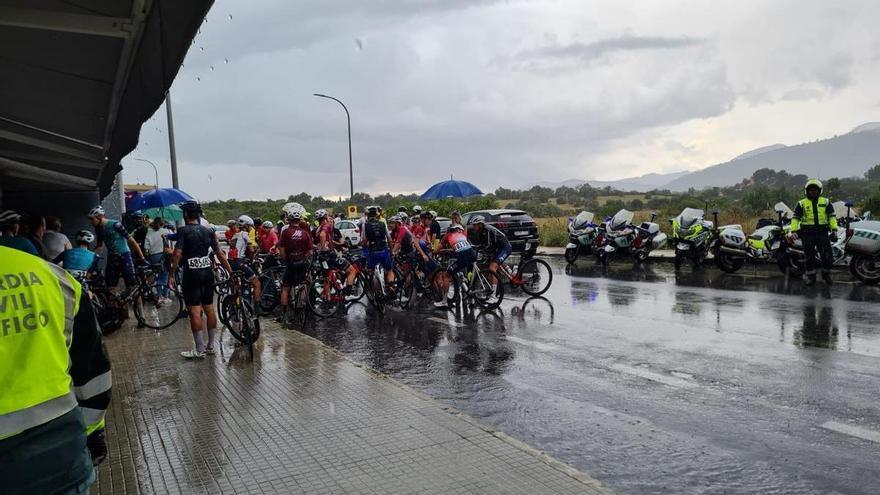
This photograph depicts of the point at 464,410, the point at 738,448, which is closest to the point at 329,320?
the point at 464,410

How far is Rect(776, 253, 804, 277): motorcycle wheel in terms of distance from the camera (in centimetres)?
1336

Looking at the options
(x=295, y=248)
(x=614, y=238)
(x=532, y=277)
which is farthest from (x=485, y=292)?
(x=614, y=238)

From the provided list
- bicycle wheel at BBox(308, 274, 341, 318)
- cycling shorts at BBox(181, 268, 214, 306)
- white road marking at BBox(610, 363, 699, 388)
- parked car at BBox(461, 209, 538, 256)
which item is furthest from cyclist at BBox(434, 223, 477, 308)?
parked car at BBox(461, 209, 538, 256)

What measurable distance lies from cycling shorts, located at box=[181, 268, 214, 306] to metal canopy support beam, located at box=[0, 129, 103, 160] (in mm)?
3838

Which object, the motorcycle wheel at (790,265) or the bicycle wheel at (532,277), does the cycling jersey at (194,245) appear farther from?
the motorcycle wheel at (790,265)

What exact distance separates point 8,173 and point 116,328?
593cm

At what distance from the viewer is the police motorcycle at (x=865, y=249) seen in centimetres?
1170

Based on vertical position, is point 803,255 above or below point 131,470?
above


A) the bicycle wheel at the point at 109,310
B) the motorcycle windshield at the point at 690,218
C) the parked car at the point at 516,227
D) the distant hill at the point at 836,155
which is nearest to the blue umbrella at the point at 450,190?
the parked car at the point at 516,227

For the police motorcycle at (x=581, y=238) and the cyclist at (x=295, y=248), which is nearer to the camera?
the cyclist at (x=295, y=248)

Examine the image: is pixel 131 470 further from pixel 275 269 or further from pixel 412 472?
pixel 275 269

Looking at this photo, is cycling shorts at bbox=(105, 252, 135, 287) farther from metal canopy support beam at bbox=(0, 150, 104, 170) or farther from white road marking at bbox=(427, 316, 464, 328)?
white road marking at bbox=(427, 316, 464, 328)

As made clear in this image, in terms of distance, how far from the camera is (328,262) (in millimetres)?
11938

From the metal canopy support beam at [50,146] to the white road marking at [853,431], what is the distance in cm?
1031
